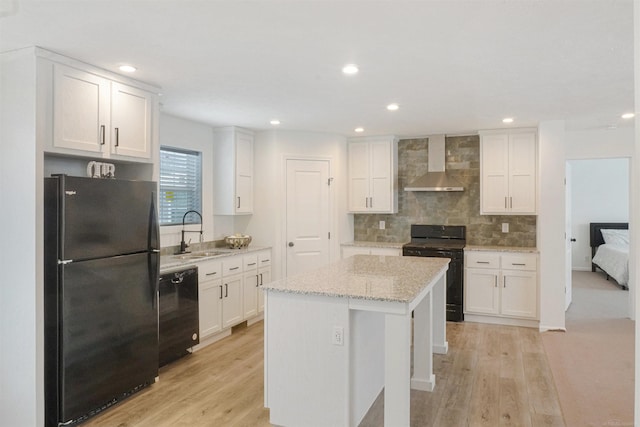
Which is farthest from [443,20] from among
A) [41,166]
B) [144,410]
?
[144,410]

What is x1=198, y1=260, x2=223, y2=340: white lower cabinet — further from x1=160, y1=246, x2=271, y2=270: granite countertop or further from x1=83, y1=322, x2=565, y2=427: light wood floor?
x1=83, y1=322, x2=565, y2=427: light wood floor

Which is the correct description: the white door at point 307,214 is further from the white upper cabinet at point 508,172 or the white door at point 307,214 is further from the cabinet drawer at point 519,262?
the cabinet drawer at point 519,262

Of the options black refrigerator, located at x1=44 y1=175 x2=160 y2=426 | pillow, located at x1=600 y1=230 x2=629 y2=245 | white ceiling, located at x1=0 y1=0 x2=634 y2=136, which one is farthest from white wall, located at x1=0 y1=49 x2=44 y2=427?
pillow, located at x1=600 y1=230 x2=629 y2=245

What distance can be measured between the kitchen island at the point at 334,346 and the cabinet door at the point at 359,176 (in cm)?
312

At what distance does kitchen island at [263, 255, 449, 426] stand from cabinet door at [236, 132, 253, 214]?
2502mm

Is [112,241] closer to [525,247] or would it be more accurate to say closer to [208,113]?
[208,113]

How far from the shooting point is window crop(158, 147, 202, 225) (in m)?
4.52

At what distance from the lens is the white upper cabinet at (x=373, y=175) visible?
19.3ft

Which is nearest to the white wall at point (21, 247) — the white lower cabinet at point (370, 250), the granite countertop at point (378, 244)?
the white lower cabinet at point (370, 250)

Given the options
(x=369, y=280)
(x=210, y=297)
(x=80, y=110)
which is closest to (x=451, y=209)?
(x=369, y=280)

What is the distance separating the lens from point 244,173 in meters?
5.29

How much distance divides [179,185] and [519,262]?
4111 millimetres

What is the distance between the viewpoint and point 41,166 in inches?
101

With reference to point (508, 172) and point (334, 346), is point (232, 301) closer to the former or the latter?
point (334, 346)
